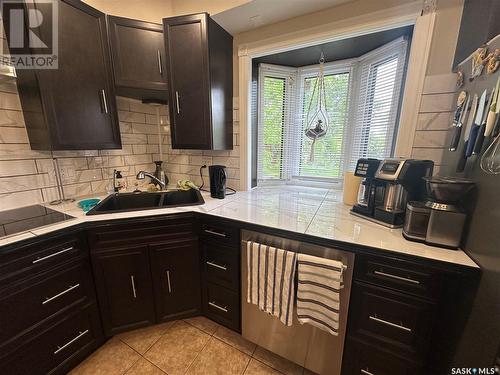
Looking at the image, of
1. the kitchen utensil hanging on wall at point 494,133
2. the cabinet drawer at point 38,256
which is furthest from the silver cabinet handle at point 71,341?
the kitchen utensil hanging on wall at point 494,133

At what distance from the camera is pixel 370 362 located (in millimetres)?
1046

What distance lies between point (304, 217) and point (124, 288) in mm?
1312

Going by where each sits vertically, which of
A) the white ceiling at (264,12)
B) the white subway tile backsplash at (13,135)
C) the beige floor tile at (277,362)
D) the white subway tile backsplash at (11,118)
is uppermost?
the white ceiling at (264,12)

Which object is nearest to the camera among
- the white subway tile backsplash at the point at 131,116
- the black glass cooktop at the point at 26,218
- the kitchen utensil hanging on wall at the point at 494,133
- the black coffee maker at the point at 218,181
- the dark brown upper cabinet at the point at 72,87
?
the kitchen utensil hanging on wall at the point at 494,133

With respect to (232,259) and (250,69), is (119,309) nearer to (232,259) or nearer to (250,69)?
(232,259)

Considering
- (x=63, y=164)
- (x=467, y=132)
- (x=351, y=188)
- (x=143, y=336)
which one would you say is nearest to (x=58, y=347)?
(x=143, y=336)

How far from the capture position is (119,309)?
1.36 m

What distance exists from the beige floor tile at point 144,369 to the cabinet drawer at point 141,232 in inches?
30.8

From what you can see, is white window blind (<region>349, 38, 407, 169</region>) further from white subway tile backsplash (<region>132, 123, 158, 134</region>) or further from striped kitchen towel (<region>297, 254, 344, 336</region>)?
white subway tile backsplash (<region>132, 123, 158, 134</region>)

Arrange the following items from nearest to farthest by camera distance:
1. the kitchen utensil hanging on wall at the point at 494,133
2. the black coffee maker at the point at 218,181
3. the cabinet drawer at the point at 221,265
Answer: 1. the kitchen utensil hanging on wall at the point at 494,133
2. the cabinet drawer at the point at 221,265
3. the black coffee maker at the point at 218,181

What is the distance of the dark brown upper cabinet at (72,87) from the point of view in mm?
1218

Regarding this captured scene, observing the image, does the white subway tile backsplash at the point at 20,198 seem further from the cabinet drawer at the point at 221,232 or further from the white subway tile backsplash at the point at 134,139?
the cabinet drawer at the point at 221,232

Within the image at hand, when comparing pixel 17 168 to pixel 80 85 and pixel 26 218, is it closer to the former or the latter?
pixel 26 218

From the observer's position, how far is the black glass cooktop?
1.05 metres
